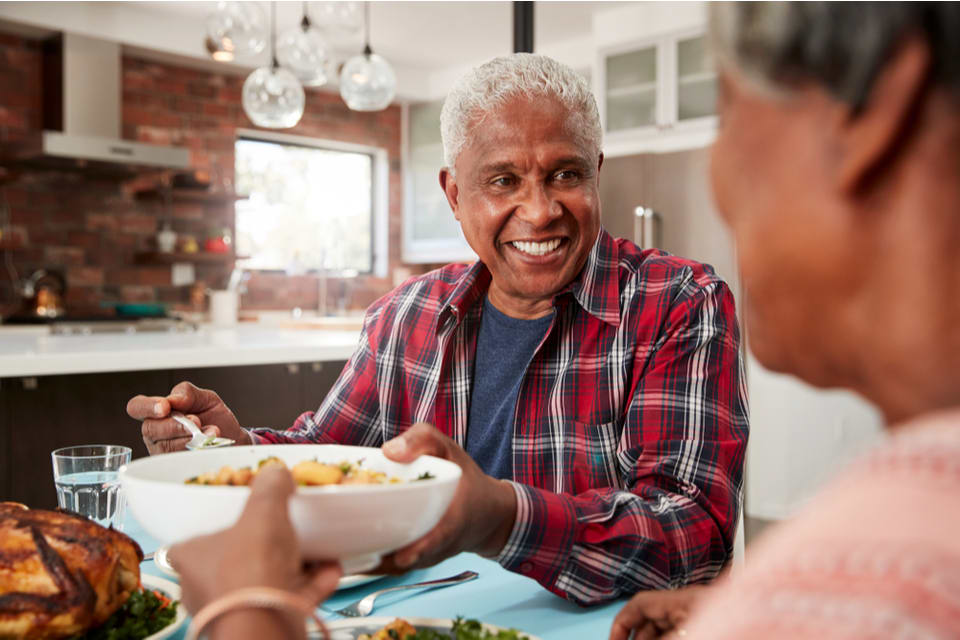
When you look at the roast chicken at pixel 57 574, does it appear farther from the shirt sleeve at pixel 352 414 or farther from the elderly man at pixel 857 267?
the shirt sleeve at pixel 352 414

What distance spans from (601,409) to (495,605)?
0.47 metres

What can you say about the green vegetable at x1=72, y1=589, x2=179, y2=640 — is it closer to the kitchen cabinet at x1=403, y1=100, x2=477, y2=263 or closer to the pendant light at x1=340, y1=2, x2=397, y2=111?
the pendant light at x1=340, y1=2, x2=397, y2=111

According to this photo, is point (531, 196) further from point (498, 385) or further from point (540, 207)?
point (498, 385)

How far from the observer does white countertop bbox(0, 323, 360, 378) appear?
2.59 m

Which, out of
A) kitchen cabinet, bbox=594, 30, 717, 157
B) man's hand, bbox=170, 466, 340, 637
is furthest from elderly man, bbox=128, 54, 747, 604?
kitchen cabinet, bbox=594, 30, 717, 157

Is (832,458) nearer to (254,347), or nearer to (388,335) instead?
(254,347)

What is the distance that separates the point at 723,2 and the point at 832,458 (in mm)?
4378

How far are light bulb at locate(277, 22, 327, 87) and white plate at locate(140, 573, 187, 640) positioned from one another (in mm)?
2548

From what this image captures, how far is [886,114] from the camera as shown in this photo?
0.37 m

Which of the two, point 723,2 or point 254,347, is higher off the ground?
point 723,2

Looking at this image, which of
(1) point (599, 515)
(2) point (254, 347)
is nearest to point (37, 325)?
(2) point (254, 347)

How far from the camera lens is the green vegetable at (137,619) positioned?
0.79 meters

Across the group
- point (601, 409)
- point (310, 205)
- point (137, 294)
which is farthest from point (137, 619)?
point (310, 205)

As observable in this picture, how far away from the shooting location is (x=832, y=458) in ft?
14.5
